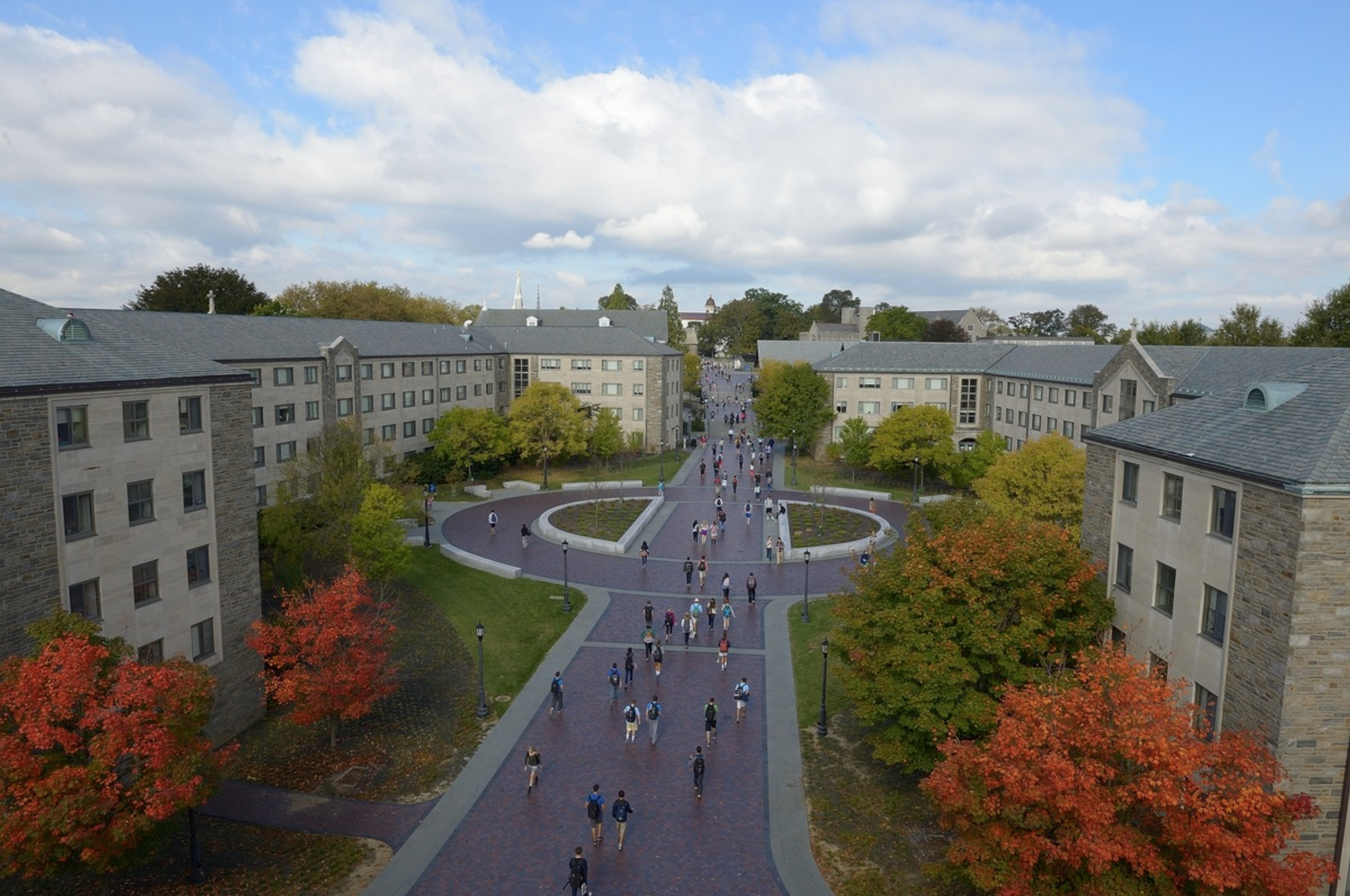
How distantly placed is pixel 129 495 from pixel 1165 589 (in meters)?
29.1

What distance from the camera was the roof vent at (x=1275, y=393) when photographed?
20688mm

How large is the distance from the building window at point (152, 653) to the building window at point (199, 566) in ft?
6.43

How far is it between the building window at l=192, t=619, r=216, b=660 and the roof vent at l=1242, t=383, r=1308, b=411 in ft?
102

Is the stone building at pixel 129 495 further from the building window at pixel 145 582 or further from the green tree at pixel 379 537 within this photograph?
the green tree at pixel 379 537

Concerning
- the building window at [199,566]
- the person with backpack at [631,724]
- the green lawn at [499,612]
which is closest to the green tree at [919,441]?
the green lawn at [499,612]

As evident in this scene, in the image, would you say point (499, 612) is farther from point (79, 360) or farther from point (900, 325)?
point (900, 325)

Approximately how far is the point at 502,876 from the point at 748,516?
3755 centimetres

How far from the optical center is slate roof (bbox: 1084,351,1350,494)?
56.9ft

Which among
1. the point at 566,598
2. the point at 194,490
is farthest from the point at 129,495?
the point at 566,598

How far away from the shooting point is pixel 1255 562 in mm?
18641

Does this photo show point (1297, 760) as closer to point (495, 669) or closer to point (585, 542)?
point (495, 669)

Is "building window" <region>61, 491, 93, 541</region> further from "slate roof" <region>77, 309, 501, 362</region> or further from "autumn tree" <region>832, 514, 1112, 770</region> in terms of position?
"autumn tree" <region>832, 514, 1112, 770</region>

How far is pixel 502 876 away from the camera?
63.8 feet

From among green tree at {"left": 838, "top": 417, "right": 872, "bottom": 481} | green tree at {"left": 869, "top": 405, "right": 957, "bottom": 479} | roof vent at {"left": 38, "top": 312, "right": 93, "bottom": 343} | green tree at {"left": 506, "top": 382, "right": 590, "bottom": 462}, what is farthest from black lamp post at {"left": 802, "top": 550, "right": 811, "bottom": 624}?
green tree at {"left": 506, "top": 382, "right": 590, "bottom": 462}
